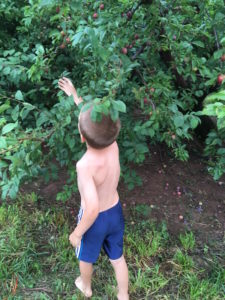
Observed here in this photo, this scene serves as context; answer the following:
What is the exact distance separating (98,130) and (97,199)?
325 millimetres

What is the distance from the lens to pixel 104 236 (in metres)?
2.04

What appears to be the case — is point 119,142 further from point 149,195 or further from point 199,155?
point 199,155

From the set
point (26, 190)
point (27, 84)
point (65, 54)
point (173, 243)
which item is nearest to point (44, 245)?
point (26, 190)

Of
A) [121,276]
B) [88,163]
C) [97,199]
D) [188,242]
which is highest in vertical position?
[88,163]

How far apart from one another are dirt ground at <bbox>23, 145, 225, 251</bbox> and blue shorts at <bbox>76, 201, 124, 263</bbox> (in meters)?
0.79

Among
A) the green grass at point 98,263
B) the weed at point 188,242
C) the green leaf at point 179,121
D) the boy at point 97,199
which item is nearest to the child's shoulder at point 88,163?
the boy at point 97,199

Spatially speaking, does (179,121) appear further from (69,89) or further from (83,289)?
(83,289)

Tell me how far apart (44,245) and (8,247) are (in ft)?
0.82

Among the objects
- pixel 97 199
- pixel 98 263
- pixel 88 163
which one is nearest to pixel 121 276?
pixel 98 263

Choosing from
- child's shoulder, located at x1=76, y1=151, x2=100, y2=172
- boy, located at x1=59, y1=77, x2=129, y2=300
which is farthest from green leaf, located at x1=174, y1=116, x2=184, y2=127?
child's shoulder, located at x1=76, y1=151, x2=100, y2=172

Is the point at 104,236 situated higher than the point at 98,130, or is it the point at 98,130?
the point at 98,130

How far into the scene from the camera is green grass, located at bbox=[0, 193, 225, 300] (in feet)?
7.69

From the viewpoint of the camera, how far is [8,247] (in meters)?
2.58

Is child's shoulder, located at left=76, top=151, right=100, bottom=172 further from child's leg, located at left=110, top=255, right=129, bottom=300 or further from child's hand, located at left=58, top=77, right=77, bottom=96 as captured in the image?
child's leg, located at left=110, top=255, right=129, bottom=300
